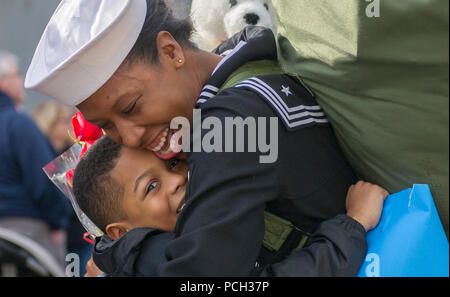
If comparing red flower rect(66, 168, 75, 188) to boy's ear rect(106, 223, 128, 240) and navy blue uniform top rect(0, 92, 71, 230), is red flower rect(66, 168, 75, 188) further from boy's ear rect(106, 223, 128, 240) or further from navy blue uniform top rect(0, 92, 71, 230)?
navy blue uniform top rect(0, 92, 71, 230)

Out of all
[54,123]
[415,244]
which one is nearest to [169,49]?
[415,244]

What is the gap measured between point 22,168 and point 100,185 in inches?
71.8

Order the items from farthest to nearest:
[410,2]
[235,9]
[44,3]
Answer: [44,3] → [235,9] → [410,2]

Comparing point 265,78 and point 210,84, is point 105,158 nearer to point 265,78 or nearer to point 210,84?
point 210,84

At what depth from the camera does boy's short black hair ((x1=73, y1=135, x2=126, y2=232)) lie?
193 cm

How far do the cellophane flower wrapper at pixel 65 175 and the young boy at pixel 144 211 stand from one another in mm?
204

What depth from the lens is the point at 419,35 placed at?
4.11 ft

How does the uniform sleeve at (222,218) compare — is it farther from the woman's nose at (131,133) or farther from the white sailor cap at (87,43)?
the white sailor cap at (87,43)

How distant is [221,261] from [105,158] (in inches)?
29.9

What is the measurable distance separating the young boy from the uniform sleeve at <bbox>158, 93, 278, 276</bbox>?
0.14 m

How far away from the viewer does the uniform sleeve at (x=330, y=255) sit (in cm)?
142

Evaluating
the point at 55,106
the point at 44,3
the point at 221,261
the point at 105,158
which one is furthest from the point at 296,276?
the point at 44,3

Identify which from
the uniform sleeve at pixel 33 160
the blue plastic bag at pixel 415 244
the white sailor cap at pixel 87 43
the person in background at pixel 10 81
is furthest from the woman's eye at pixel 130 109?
the person in background at pixel 10 81

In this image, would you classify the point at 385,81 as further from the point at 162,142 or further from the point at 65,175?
the point at 65,175
